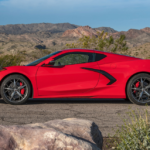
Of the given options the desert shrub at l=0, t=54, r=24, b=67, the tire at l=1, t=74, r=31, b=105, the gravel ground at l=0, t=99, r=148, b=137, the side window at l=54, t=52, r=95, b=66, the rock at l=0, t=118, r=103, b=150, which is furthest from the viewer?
the desert shrub at l=0, t=54, r=24, b=67

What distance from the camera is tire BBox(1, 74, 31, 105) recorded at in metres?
6.60

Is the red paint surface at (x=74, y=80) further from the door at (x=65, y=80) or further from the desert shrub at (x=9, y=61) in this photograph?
the desert shrub at (x=9, y=61)

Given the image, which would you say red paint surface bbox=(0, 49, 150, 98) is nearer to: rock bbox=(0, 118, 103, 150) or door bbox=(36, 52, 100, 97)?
door bbox=(36, 52, 100, 97)

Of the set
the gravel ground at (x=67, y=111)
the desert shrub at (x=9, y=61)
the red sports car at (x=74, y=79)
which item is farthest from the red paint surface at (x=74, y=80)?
the desert shrub at (x=9, y=61)

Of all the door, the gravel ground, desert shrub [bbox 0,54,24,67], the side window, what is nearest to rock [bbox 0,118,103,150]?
the gravel ground

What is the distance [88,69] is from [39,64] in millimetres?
1285

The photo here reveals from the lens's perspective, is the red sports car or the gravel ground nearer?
the gravel ground

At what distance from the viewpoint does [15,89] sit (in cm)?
661

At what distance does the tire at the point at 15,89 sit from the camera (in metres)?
6.60

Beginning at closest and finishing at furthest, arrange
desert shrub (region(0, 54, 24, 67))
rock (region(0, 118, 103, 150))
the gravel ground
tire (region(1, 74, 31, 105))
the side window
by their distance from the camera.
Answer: rock (region(0, 118, 103, 150)) → the gravel ground → tire (region(1, 74, 31, 105)) → the side window → desert shrub (region(0, 54, 24, 67))

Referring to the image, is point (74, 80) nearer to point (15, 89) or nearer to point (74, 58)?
point (74, 58)

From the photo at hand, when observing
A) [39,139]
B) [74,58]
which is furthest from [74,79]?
[39,139]

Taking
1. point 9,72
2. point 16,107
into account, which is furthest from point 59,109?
point 9,72

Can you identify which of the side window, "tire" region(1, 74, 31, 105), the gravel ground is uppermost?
the side window
